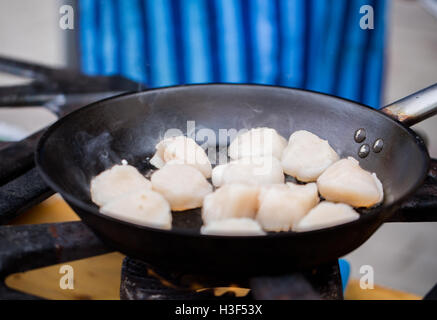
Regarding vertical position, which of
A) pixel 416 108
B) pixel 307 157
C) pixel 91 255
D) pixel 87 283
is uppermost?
pixel 416 108

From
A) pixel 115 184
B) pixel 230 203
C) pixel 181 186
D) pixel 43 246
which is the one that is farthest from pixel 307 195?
pixel 43 246

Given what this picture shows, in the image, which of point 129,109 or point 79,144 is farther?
point 129,109

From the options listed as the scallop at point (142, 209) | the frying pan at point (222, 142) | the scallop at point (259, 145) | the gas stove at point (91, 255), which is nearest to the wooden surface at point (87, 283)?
the gas stove at point (91, 255)

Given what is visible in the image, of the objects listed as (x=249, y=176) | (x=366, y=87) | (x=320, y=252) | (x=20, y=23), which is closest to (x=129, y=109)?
(x=249, y=176)

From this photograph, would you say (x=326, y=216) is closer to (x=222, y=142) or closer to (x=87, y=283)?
(x=222, y=142)

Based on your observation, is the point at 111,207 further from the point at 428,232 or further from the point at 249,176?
the point at 428,232

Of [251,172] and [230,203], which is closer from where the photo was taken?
[230,203]
